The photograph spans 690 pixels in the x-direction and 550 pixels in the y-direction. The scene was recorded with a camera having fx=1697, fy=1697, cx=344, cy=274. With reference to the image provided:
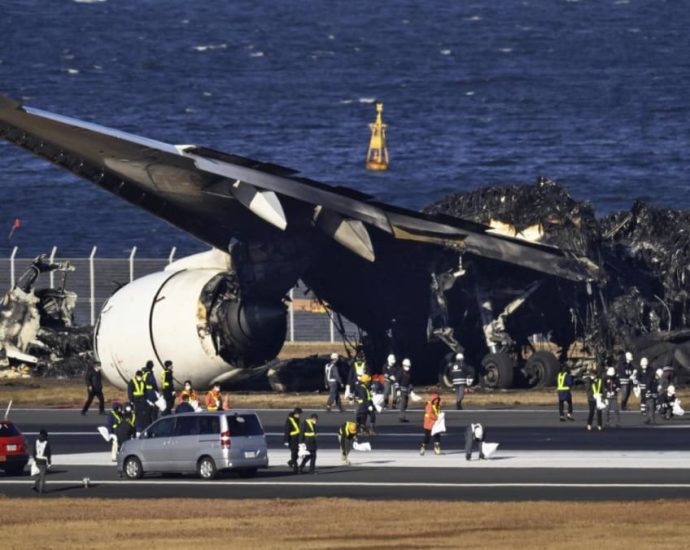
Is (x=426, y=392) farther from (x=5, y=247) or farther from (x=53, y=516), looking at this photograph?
(x=5, y=247)

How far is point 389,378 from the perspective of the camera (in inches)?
2206

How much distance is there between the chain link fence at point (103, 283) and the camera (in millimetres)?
71562

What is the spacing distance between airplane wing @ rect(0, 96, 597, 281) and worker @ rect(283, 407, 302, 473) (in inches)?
536

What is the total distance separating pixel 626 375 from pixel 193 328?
14.2 metres

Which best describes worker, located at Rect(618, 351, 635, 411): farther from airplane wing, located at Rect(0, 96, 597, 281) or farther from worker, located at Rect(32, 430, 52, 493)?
worker, located at Rect(32, 430, 52, 493)

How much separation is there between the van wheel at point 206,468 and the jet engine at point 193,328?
701 inches

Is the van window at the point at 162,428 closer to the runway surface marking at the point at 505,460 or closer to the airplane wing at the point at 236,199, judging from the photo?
the runway surface marking at the point at 505,460

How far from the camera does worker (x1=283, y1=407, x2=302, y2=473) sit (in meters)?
37.9

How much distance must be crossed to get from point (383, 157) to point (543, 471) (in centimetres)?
12047

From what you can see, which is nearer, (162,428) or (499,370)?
(162,428)

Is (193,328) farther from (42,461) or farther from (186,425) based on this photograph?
(42,461)

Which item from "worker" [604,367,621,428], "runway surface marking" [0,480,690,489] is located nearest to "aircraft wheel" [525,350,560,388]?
"worker" [604,367,621,428]

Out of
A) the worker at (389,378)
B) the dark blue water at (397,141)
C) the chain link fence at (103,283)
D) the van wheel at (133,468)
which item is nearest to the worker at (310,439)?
the van wheel at (133,468)

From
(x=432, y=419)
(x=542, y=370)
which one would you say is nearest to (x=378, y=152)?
(x=542, y=370)
